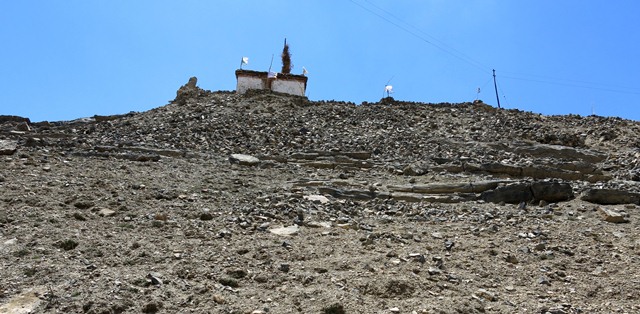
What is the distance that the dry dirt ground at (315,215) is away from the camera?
20.6 feet

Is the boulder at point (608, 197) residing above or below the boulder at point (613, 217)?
above

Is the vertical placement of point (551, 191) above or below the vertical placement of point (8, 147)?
below

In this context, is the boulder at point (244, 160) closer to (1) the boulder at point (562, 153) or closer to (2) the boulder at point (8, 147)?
(2) the boulder at point (8, 147)

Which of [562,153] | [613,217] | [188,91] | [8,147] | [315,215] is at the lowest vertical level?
[315,215]

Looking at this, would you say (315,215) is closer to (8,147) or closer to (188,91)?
(8,147)

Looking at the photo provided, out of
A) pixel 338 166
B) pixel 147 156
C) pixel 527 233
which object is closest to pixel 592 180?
pixel 527 233

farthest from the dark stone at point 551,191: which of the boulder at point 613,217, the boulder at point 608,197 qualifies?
the boulder at point 613,217

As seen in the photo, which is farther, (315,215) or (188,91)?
(188,91)

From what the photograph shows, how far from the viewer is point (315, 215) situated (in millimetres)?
9000

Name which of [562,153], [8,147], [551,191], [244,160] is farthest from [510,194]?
[8,147]

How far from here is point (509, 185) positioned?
421 inches

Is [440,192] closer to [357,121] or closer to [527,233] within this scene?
[527,233]

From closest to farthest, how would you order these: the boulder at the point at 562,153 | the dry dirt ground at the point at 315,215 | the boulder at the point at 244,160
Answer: the dry dirt ground at the point at 315,215 < the boulder at the point at 244,160 < the boulder at the point at 562,153

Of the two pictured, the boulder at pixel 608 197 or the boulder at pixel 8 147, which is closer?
the boulder at pixel 608 197
